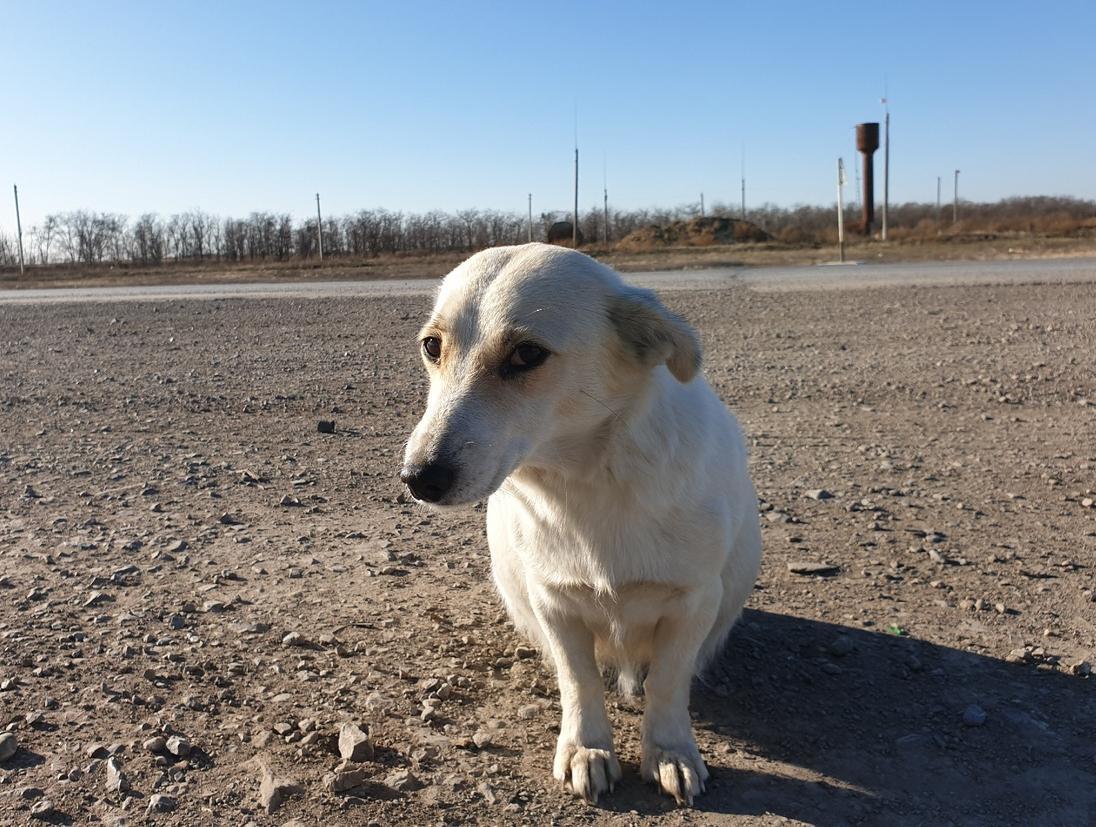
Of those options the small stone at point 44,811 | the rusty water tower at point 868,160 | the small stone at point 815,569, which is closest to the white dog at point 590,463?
the small stone at point 44,811

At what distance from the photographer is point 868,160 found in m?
41.6

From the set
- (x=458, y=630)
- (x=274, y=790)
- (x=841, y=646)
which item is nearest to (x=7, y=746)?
(x=274, y=790)

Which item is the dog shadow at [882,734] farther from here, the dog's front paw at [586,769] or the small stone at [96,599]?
the small stone at [96,599]

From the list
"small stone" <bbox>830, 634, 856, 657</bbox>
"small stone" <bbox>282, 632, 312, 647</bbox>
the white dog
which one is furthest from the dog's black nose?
"small stone" <bbox>830, 634, 856, 657</bbox>

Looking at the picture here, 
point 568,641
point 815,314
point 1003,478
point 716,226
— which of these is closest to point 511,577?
point 568,641

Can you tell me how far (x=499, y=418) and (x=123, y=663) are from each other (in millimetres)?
1842

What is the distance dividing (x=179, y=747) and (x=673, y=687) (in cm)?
→ 146

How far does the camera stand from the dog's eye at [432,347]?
2771mm

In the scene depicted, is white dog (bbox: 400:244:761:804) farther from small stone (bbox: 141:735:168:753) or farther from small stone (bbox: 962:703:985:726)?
small stone (bbox: 141:735:168:753)

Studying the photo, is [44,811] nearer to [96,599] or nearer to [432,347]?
[96,599]

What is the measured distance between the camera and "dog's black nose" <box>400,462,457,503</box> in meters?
2.36

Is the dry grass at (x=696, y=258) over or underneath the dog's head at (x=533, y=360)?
over

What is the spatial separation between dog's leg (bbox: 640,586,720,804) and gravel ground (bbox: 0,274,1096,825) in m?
0.12

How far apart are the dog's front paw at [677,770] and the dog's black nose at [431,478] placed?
1.05m
